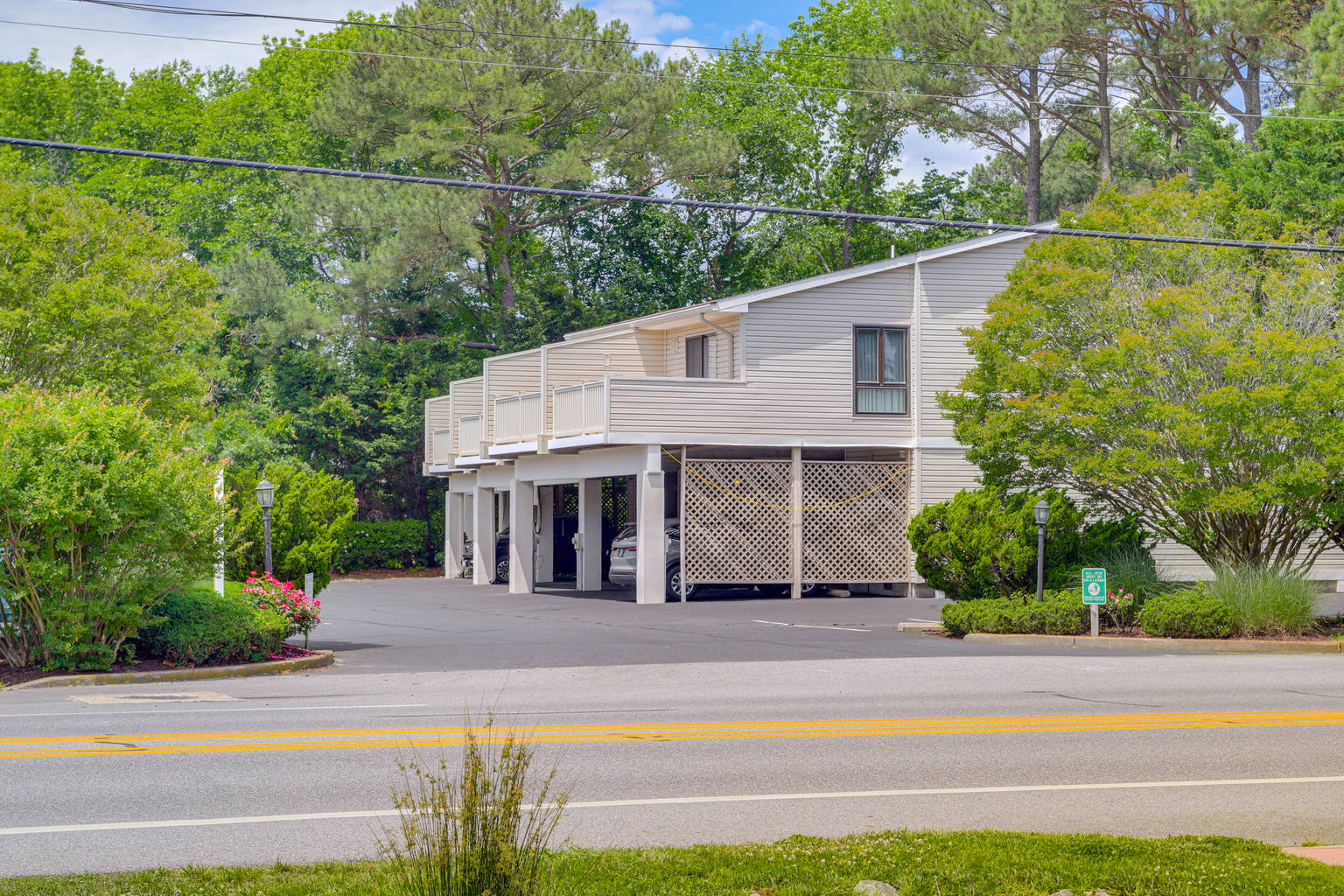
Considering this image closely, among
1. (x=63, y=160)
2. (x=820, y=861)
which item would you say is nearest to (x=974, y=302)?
(x=820, y=861)

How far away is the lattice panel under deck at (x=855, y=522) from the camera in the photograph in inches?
1240

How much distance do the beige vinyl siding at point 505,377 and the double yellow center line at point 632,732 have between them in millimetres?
24873

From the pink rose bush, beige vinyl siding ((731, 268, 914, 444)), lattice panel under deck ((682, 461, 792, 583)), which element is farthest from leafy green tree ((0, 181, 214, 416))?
beige vinyl siding ((731, 268, 914, 444))

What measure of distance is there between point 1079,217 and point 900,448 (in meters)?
7.89

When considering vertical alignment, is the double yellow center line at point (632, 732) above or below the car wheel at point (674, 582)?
below

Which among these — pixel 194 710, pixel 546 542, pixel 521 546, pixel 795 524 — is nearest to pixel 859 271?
pixel 795 524

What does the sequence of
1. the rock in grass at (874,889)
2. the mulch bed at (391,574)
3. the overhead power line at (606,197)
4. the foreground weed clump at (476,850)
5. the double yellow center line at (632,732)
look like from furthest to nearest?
the mulch bed at (391,574)
the overhead power line at (606,197)
the double yellow center line at (632,732)
the rock in grass at (874,889)
the foreground weed clump at (476,850)

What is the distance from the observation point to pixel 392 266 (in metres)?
48.5

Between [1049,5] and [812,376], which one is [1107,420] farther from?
[1049,5]

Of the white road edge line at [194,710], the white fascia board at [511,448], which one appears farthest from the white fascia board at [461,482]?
the white road edge line at [194,710]

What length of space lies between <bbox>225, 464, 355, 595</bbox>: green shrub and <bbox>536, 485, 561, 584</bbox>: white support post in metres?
16.1

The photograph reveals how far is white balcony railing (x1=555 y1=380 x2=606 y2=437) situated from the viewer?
3028 centimetres

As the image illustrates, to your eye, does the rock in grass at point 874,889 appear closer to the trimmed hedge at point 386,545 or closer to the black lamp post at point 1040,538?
the black lamp post at point 1040,538

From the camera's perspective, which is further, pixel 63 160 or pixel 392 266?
pixel 63 160
